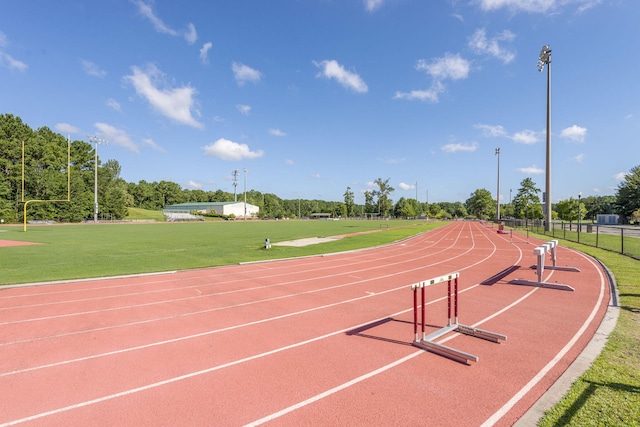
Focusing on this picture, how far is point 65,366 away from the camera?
5129 mm

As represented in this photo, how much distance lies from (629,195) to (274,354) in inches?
3390

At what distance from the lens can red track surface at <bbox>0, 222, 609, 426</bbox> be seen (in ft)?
12.9

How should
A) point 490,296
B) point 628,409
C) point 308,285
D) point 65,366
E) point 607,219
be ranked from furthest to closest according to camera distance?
1. point 607,219
2. point 308,285
3. point 490,296
4. point 65,366
5. point 628,409

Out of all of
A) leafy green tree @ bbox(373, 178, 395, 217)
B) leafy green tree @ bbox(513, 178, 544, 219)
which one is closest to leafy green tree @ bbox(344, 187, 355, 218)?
leafy green tree @ bbox(373, 178, 395, 217)

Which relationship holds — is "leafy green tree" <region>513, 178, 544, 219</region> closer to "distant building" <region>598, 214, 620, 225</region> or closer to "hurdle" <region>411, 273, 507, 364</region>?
"distant building" <region>598, 214, 620, 225</region>

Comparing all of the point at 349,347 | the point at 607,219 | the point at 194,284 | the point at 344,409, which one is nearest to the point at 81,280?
the point at 194,284

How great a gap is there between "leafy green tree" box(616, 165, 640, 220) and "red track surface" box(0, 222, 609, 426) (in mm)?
74027

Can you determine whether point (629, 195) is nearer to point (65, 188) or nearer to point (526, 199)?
point (526, 199)

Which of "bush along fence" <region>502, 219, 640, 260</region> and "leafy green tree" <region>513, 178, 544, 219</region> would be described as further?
"leafy green tree" <region>513, 178, 544, 219</region>

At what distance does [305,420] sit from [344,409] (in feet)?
1.77

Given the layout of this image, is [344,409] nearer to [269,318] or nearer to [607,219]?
[269,318]

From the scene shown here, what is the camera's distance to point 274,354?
217 inches

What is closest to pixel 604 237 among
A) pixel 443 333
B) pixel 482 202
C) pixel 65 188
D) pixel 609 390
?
pixel 443 333

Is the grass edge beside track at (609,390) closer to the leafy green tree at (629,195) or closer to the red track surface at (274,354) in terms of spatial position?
the red track surface at (274,354)
